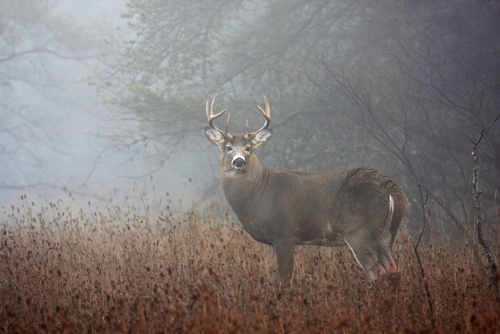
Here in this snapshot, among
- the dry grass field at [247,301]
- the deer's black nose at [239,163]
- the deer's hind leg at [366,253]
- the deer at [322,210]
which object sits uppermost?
the deer's black nose at [239,163]

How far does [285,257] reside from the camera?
13.9 feet

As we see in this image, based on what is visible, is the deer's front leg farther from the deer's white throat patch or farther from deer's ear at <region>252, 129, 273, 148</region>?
deer's ear at <region>252, 129, 273, 148</region>

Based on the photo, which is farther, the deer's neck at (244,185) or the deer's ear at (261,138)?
the deer's ear at (261,138)

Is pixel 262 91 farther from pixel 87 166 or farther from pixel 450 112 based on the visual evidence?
pixel 87 166

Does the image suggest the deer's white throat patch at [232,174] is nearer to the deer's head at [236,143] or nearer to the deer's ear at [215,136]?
the deer's head at [236,143]

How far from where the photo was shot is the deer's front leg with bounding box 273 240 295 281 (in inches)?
166

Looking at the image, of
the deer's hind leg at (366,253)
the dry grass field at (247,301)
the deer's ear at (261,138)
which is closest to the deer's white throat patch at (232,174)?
the deer's ear at (261,138)

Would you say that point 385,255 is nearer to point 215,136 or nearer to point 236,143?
point 236,143

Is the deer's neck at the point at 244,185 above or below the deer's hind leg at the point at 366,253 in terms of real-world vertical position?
above

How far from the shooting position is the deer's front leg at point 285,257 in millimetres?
4211

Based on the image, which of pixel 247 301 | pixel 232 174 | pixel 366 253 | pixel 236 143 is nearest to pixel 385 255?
pixel 366 253

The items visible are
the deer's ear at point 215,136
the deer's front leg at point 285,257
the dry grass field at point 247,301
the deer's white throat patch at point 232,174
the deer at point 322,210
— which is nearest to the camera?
the dry grass field at point 247,301

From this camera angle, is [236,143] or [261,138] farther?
[261,138]

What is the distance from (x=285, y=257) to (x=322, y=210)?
584 mm
